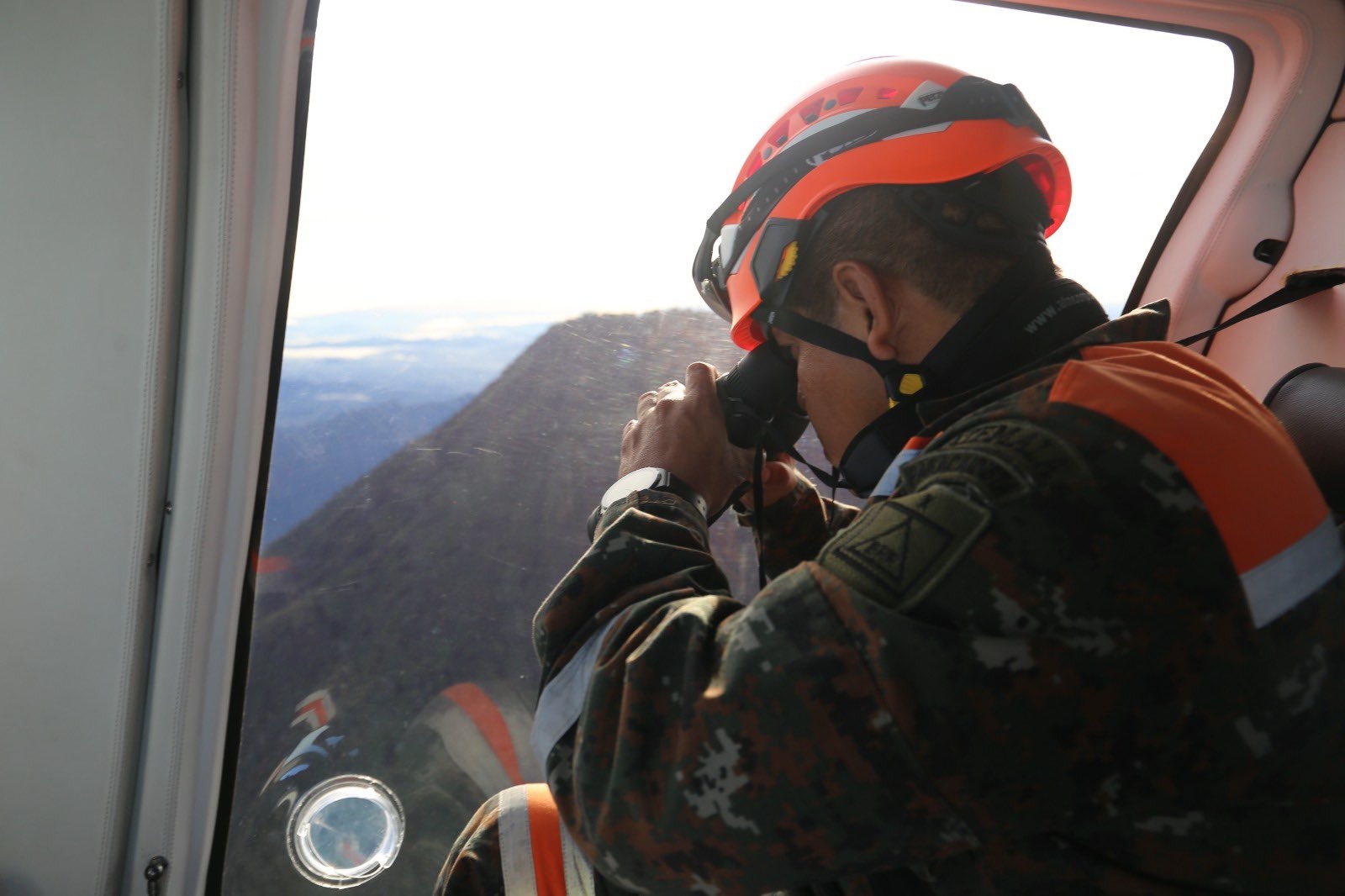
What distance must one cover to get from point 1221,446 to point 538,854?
51.9 inches

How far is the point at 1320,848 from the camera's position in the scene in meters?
0.96

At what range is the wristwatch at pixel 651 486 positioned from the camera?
1.49 metres

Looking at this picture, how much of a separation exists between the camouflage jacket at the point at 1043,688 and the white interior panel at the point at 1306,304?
156 cm

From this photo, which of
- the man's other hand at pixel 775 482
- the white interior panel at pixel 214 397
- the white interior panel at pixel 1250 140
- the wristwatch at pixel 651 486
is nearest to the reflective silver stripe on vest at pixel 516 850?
the wristwatch at pixel 651 486

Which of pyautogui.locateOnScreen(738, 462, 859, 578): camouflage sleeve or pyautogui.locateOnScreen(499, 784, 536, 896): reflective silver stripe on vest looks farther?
pyautogui.locateOnScreen(738, 462, 859, 578): camouflage sleeve

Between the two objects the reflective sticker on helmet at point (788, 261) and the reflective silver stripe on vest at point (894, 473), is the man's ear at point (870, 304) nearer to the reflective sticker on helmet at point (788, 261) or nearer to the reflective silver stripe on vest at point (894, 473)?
the reflective sticker on helmet at point (788, 261)

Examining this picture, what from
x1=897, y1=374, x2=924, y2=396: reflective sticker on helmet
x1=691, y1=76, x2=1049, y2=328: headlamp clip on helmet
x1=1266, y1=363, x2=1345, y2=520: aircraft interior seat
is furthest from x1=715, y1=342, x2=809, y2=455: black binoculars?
x1=1266, y1=363, x2=1345, y2=520: aircraft interior seat

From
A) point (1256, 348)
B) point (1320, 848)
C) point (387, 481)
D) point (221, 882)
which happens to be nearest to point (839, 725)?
point (1320, 848)

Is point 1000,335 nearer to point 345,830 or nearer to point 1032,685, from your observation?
point 1032,685

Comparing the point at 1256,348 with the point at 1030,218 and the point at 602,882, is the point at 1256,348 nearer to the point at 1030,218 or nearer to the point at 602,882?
the point at 1030,218

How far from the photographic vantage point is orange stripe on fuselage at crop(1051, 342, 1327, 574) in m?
0.93

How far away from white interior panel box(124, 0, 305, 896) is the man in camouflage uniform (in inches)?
52.6

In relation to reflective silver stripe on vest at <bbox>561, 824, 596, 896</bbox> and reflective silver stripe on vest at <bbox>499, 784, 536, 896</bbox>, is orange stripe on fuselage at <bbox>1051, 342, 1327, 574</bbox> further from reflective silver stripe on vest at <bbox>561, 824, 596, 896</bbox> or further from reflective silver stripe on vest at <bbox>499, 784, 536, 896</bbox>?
reflective silver stripe on vest at <bbox>499, 784, 536, 896</bbox>

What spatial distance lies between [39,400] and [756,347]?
5.07 feet
